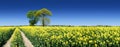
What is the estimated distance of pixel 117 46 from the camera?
53.1 feet

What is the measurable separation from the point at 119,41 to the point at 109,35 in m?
0.99

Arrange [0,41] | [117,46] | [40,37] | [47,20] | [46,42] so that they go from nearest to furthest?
[117,46], [46,42], [40,37], [0,41], [47,20]

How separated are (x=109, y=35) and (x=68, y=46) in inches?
101

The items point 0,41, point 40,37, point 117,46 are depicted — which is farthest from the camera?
point 0,41

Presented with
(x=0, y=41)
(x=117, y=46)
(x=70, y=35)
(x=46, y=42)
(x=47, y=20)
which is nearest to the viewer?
(x=117, y=46)

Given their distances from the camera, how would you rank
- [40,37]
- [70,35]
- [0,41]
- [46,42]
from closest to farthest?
[70,35] < [46,42] < [40,37] < [0,41]

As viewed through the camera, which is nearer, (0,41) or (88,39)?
(88,39)

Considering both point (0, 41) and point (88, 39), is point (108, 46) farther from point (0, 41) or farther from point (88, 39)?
point (0, 41)

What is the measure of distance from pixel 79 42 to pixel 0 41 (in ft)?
41.0

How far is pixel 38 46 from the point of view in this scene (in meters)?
23.0

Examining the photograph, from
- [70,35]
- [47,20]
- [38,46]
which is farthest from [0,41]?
[47,20]

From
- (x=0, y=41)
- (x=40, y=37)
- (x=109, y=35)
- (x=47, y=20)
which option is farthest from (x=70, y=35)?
(x=47, y=20)

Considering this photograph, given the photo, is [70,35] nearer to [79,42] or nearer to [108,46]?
[79,42]

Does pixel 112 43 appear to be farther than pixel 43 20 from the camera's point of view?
No
